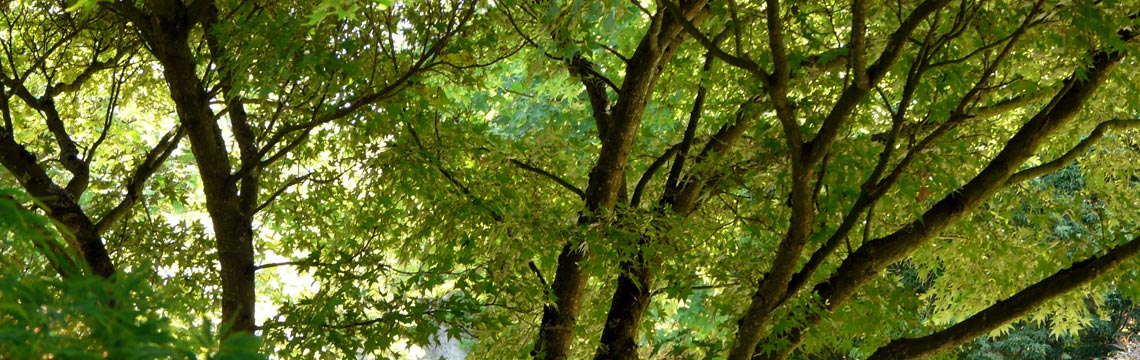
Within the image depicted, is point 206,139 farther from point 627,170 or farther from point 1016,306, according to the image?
point 1016,306

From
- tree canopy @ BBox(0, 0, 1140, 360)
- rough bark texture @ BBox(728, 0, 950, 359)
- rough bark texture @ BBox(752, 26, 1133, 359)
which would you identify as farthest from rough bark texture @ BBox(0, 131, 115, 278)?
rough bark texture @ BBox(752, 26, 1133, 359)

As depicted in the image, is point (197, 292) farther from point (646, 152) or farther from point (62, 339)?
point (62, 339)

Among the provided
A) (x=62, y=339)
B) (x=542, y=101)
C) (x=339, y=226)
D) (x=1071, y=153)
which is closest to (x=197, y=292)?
(x=339, y=226)

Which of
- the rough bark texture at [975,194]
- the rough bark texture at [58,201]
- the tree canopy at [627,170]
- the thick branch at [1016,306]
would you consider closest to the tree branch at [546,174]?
the tree canopy at [627,170]

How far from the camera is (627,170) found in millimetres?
6113

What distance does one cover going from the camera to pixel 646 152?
234 inches

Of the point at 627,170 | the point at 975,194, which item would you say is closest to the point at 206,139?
the point at 627,170

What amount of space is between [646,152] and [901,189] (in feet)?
6.92

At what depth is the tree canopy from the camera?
148 inches

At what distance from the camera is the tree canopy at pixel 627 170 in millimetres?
3771

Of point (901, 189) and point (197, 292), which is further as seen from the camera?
point (197, 292)

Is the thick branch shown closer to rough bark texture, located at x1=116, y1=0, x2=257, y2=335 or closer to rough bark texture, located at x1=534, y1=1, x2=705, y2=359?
rough bark texture, located at x1=534, y1=1, x2=705, y2=359

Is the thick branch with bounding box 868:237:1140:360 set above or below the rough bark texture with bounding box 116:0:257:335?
below

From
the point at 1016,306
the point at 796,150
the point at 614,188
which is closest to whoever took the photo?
the point at 796,150
